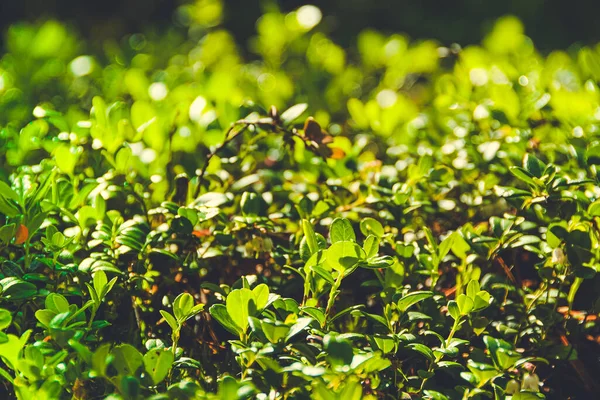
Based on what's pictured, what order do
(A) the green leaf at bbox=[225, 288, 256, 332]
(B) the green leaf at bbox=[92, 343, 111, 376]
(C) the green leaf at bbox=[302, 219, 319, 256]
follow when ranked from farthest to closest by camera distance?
(C) the green leaf at bbox=[302, 219, 319, 256] < (A) the green leaf at bbox=[225, 288, 256, 332] < (B) the green leaf at bbox=[92, 343, 111, 376]

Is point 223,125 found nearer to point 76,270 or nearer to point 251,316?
point 76,270

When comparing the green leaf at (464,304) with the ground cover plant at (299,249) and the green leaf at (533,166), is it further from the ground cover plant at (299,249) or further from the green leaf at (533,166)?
the green leaf at (533,166)

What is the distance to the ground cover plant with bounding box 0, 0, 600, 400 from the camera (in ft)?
3.65

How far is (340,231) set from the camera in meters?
1.20

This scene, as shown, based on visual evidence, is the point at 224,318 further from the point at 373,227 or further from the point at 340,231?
the point at 373,227

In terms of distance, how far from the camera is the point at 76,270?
1.27 meters

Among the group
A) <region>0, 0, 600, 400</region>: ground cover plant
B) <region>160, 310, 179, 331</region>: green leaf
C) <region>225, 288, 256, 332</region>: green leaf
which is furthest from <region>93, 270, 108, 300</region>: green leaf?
<region>225, 288, 256, 332</region>: green leaf

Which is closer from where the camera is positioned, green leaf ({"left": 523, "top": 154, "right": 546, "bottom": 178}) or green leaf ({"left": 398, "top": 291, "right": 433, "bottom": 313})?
green leaf ({"left": 398, "top": 291, "right": 433, "bottom": 313})

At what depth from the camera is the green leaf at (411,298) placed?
3.82 feet

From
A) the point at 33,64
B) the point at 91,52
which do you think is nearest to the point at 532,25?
the point at 91,52

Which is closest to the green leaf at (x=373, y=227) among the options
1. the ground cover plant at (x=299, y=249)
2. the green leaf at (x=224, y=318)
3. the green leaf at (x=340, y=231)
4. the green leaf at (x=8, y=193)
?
the ground cover plant at (x=299, y=249)

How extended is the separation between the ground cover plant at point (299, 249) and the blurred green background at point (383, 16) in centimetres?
258

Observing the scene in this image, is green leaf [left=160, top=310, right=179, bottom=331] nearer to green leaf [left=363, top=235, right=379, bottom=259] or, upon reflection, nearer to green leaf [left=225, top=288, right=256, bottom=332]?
green leaf [left=225, top=288, right=256, bottom=332]

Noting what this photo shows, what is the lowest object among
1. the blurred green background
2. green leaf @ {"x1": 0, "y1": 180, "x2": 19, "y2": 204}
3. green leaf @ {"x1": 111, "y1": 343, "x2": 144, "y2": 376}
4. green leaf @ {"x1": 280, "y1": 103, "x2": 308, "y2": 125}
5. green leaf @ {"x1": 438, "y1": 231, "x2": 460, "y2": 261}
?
the blurred green background
